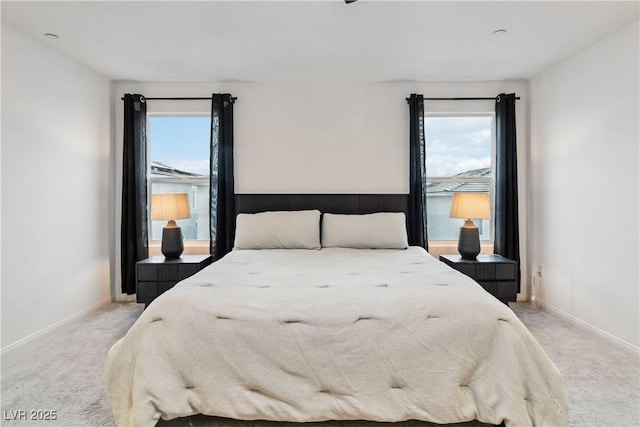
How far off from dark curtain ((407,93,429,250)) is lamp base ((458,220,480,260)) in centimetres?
39

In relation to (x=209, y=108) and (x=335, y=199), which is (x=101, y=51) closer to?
(x=209, y=108)

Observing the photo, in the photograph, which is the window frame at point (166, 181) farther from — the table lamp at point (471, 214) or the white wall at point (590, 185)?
the white wall at point (590, 185)

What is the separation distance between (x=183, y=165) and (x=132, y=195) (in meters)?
0.64

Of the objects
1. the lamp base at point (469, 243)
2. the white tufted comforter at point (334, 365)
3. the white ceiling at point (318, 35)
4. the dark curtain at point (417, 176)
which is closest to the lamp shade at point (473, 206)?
the lamp base at point (469, 243)

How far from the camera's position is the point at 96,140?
11.7ft

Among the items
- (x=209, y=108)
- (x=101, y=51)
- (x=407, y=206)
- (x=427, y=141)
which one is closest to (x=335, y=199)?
(x=407, y=206)

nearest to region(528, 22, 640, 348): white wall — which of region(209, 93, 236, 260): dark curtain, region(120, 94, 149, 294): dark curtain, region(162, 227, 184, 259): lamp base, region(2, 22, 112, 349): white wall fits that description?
region(209, 93, 236, 260): dark curtain

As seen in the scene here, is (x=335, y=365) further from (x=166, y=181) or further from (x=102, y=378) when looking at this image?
(x=166, y=181)

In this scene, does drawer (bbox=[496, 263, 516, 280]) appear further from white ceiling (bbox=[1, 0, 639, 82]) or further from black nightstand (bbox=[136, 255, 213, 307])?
black nightstand (bbox=[136, 255, 213, 307])

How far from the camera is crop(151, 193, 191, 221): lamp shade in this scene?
333 centimetres

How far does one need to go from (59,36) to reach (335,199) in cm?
273

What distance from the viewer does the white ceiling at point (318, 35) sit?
2.38 metres

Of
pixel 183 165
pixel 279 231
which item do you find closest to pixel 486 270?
pixel 279 231

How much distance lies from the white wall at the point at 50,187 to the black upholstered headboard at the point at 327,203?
1471mm
